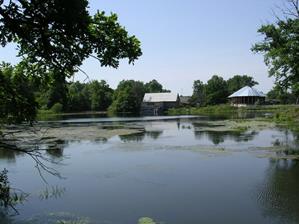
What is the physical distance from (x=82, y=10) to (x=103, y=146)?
927 inches

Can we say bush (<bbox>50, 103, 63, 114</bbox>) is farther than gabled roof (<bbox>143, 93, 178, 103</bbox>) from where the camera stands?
No

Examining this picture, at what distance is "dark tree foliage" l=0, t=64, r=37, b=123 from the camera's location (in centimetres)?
520

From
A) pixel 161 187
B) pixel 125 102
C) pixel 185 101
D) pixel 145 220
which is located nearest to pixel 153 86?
pixel 185 101

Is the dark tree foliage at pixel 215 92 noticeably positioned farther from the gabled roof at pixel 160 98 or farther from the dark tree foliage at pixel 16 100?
the dark tree foliage at pixel 16 100

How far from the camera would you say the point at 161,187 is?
14.9 m

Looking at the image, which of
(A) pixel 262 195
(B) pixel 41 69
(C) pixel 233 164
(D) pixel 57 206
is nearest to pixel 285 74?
(C) pixel 233 164

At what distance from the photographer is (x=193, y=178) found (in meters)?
16.5

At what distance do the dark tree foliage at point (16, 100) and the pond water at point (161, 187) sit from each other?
197cm

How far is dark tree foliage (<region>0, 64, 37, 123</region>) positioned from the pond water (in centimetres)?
197

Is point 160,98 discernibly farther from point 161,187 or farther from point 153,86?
point 161,187

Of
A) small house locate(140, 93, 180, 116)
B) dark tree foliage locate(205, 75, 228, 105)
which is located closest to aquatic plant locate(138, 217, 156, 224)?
dark tree foliage locate(205, 75, 228, 105)

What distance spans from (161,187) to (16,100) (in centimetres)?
1017

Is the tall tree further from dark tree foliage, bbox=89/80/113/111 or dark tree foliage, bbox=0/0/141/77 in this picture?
dark tree foliage, bbox=89/80/113/111

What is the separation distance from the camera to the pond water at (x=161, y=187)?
11422mm
